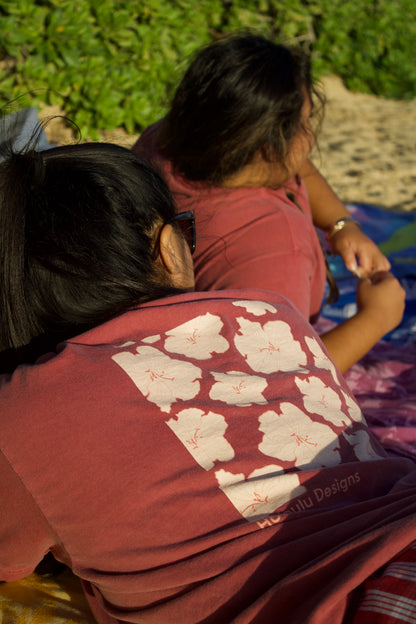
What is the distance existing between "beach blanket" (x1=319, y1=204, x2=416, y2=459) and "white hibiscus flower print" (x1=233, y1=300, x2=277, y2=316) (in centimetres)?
80

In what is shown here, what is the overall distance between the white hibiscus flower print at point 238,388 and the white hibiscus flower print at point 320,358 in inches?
8.2

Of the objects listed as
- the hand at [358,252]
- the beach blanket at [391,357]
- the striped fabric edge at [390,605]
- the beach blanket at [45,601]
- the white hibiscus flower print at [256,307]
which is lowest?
the beach blanket at [391,357]

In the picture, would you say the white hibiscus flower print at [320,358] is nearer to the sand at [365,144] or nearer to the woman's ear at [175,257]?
the woman's ear at [175,257]

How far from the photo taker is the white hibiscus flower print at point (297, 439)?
120 centimetres

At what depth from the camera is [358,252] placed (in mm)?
2607

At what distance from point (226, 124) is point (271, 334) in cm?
95

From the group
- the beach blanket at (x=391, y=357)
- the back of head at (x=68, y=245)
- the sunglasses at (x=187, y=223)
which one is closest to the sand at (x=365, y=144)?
the beach blanket at (x=391, y=357)

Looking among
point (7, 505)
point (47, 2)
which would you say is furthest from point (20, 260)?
point (47, 2)

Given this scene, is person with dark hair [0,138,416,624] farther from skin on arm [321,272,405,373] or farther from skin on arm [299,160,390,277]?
skin on arm [299,160,390,277]

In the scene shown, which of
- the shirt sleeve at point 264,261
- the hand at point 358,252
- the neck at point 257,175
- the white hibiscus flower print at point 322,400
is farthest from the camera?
the hand at point 358,252

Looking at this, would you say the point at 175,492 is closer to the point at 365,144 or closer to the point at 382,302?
the point at 382,302

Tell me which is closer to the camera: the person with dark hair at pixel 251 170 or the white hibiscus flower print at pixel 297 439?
the white hibiscus flower print at pixel 297 439

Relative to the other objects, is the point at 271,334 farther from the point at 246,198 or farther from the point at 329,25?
the point at 329,25

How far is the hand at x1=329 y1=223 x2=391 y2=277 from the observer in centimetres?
254
